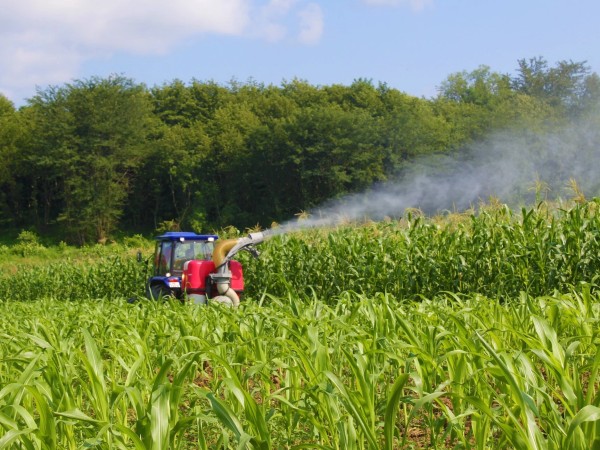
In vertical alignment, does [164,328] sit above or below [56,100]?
below

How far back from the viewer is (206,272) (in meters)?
10.9

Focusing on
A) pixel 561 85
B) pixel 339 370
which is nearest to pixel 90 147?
pixel 561 85

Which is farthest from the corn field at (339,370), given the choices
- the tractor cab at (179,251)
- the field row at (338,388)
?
the tractor cab at (179,251)

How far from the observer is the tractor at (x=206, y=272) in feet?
34.3

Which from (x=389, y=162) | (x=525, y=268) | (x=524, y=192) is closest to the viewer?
(x=525, y=268)

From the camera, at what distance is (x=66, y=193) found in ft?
156

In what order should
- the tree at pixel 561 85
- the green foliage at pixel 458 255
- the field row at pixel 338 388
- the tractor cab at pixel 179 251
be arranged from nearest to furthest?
the field row at pixel 338 388
the green foliage at pixel 458 255
the tractor cab at pixel 179 251
the tree at pixel 561 85

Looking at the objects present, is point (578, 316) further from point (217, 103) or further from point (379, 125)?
point (217, 103)

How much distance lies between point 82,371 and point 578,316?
2.87m

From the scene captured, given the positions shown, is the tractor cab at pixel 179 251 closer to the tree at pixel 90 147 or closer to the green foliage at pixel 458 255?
the green foliage at pixel 458 255

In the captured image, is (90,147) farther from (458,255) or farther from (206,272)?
(458,255)

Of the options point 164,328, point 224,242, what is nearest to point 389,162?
point 224,242

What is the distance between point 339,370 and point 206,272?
760cm

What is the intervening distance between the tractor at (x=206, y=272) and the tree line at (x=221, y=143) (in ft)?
76.0
